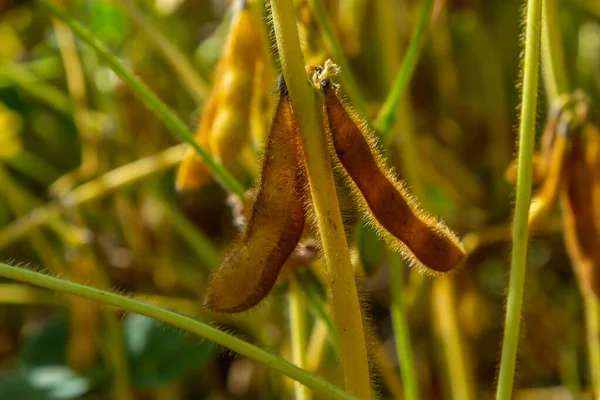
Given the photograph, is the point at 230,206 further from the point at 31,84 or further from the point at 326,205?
the point at 31,84

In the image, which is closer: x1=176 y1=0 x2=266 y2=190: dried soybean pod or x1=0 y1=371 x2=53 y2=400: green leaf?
x1=176 y1=0 x2=266 y2=190: dried soybean pod

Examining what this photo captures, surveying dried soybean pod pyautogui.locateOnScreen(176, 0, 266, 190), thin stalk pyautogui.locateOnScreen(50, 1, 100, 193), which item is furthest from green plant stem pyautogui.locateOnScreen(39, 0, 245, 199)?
thin stalk pyautogui.locateOnScreen(50, 1, 100, 193)

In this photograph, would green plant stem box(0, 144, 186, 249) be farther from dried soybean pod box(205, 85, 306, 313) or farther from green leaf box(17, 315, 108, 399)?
dried soybean pod box(205, 85, 306, 313)

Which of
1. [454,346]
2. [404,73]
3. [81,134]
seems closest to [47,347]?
[81,134]

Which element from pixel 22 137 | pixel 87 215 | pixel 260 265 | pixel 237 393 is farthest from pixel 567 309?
pixel 22 137

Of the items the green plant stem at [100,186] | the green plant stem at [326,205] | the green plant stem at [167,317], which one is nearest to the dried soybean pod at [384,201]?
the green plant stem at [326,205]

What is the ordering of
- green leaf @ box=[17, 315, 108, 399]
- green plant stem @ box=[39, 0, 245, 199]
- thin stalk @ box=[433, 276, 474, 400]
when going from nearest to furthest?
green plant stem @ box=[39, 0, 245, 199] → thin stalk @ box=[433, 276, 474, 400] → green leaf @ box=[17, 315, 108, 399]
